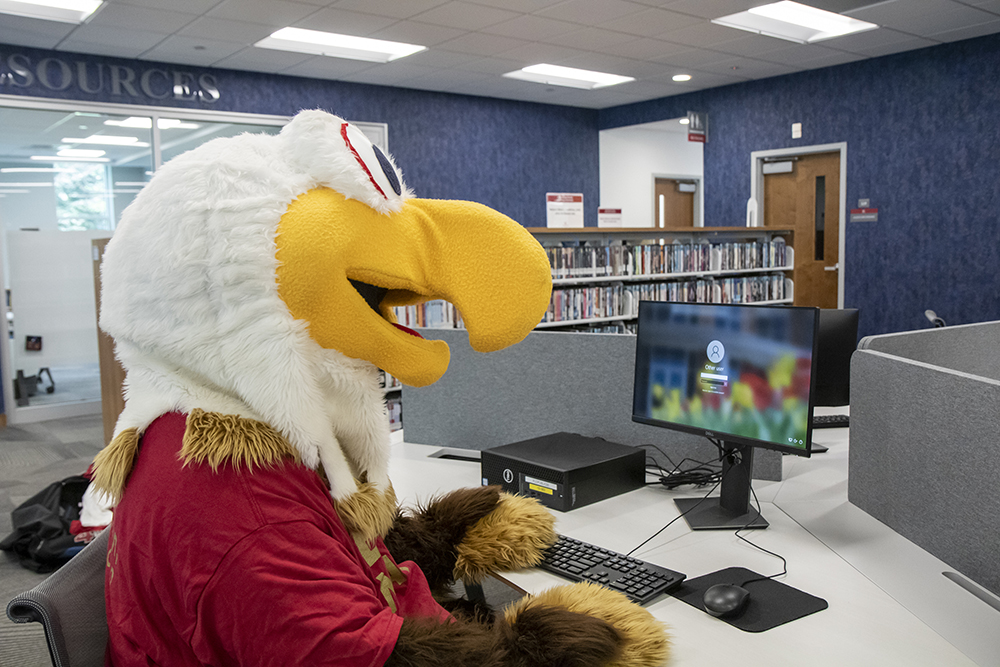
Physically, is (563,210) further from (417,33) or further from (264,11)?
(264,11)

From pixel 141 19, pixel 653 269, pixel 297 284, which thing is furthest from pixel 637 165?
pixel 297 284

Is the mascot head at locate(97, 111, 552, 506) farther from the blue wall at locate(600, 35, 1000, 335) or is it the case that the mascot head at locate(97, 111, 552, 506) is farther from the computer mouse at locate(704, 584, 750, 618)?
the blue wall at locate(600, 35, 1000, 335)

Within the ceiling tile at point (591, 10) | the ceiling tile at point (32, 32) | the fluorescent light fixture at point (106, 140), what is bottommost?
the fluorescent light fixture at point (106, 140)

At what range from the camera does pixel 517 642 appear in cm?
95

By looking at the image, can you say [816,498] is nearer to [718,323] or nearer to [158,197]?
[718,323]

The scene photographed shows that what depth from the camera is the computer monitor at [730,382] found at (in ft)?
5.09

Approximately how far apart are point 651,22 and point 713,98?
9.21 ft

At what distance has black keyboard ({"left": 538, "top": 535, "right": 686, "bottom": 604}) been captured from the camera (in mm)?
1294

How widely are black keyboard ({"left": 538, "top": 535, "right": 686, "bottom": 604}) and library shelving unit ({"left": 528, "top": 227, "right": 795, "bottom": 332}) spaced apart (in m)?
3.39

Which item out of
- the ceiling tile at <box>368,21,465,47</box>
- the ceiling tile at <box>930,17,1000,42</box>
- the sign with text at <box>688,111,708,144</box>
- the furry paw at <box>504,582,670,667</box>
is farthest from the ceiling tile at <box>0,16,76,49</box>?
the ceiling tile at <box>930,17,1000,42</box>

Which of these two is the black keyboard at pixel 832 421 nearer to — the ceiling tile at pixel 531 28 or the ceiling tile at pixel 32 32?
the ceiling tile at pixel 531 28

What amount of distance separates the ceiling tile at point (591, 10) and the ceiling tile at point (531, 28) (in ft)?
0.36

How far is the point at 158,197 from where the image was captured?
919 mm

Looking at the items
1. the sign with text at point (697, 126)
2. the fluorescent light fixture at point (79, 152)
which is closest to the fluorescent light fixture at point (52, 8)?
the fluorescent light fixture at point (79, 152)
